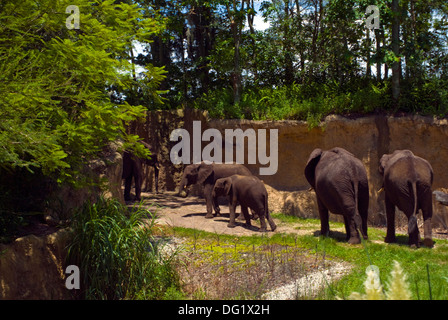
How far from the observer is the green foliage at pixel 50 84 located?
229 inches

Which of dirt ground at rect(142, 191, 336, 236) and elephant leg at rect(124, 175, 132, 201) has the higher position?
elephant leg at rect(124, 175, 132, 201)

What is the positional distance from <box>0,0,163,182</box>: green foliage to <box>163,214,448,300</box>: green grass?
3256mm

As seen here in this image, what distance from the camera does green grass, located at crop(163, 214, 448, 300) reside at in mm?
6605

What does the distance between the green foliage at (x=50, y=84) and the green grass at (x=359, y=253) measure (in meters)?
3.26

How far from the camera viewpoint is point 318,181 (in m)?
10.3

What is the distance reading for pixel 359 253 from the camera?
884 centimetres

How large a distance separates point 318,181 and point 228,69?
30.5ft

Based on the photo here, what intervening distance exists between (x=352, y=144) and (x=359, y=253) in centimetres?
668

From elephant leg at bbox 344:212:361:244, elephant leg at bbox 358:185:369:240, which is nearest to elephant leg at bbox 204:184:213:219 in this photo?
elephant leg at bbox 358:185:369:240

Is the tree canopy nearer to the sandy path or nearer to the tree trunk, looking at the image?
the tree trunk

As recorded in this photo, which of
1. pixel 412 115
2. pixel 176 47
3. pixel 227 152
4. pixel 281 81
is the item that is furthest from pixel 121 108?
pixel 176 47

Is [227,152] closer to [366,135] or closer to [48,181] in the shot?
[366,135]

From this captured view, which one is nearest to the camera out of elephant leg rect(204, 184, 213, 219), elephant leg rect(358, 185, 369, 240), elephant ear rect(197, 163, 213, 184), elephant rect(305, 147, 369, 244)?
elephant rect(305, 147, 369, 244)

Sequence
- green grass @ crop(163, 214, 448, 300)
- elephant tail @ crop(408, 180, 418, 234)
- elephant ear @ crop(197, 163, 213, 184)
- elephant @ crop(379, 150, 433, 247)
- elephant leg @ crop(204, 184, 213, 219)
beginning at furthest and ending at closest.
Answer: elephant ear @ crop(197, 163, 213, 184) → elephant leg @ crop(204, 184, 213, 219) → elephant @ crop(379, 150, 433, 247) → elephant tail @ crop(408, 180, 418, 234) → green grass @ crop(163, 214, 448, 300)
